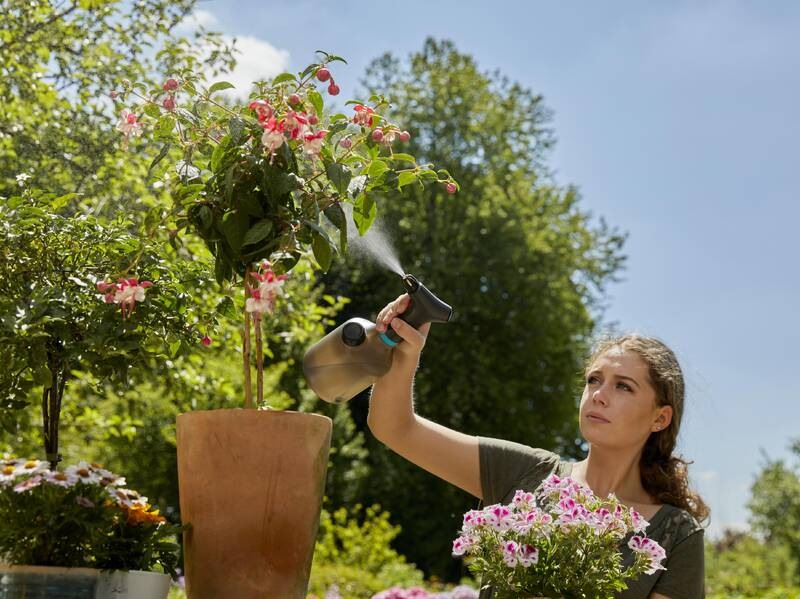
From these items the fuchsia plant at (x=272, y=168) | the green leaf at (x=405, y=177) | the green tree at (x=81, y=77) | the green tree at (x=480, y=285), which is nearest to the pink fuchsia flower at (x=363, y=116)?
the fuchsia plant at (x=272, y=168)

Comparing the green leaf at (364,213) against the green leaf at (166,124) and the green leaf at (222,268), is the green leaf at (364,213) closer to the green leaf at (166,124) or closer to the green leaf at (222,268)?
the green leaf at (222,268)

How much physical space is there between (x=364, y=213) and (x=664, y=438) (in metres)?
1.15

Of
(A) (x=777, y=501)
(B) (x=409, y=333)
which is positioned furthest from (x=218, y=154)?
(A) (x=777, y=501)

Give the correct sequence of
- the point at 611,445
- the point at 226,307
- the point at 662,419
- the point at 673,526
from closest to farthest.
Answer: the point at 226,307, the point at 673,526, the point at 611,445, the point at 662,419

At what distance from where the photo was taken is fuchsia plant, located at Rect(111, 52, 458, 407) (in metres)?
2.03

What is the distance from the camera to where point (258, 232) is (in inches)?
79.7

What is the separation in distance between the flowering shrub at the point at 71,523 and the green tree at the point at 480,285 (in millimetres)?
13365

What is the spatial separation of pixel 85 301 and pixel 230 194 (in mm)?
478

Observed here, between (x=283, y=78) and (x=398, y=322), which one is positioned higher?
(x=283, y=78)

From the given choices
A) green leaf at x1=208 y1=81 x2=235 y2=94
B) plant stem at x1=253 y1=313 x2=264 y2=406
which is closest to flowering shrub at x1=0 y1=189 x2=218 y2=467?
plant stem at x1=253 y1=313 x2=264 y2=406

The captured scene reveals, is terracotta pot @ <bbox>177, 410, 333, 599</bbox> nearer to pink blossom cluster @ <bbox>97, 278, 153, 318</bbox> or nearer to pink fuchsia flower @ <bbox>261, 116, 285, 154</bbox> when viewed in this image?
pink blossom cluster @ <bbox>97, 278, 153, 318</bbox>

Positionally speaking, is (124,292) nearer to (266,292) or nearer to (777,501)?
(266,292)

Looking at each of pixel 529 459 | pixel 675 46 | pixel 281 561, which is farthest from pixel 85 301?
pixel 675 46

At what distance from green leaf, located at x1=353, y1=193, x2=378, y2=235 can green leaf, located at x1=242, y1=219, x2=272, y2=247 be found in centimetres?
22
